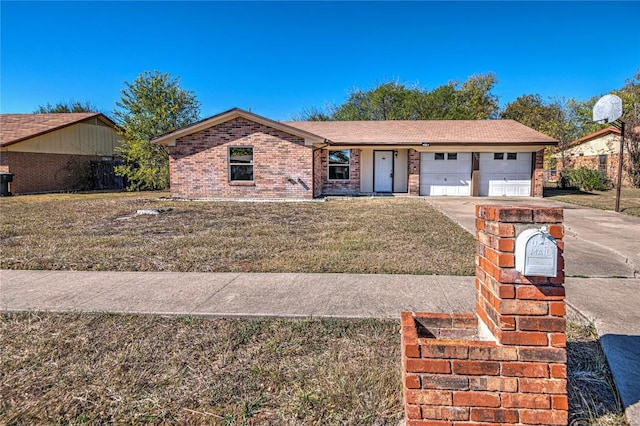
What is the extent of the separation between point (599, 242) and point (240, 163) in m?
13.0

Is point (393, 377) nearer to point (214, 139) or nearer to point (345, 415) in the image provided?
point (345, 415)

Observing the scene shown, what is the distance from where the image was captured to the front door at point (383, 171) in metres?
20.6

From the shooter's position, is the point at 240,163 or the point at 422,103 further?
the point at 422,103

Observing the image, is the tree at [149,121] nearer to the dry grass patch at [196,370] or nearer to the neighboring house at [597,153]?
the dry grass patch at [196,370]

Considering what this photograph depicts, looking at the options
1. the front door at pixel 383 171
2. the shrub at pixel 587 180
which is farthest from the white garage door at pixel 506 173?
the shrub at pixel 587 180

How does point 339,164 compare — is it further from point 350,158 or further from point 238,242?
point 238,242

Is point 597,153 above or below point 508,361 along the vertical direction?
above

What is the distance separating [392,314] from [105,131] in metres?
27.7

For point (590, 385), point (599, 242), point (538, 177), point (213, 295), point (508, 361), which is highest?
point (538, 177)

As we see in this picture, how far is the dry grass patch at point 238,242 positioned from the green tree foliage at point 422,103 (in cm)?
2527

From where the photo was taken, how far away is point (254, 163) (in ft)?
55.5

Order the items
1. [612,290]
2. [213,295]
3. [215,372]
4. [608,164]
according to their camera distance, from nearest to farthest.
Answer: [215,372] → [213,295] → [612,290] → [608,164]

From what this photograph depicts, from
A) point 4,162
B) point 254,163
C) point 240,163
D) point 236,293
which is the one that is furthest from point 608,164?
point 4,162

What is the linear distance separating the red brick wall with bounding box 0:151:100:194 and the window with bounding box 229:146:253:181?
12.2 metres
